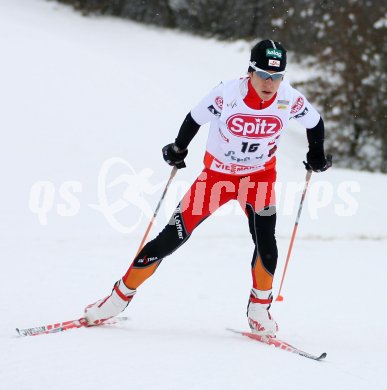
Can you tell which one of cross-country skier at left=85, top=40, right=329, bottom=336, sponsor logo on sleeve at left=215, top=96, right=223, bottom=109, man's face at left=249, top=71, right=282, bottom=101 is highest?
man's face at left=249, top=71, right=282, bottom=101

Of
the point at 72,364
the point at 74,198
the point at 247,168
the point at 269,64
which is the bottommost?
the point at 74,198

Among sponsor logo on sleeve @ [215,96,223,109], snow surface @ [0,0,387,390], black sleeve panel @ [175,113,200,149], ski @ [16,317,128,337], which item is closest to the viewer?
snow surface @ [0,0,387,390]

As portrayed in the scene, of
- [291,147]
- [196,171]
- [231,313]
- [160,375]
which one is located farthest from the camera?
[291,147]

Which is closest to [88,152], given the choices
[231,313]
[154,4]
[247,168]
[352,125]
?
[231,313]

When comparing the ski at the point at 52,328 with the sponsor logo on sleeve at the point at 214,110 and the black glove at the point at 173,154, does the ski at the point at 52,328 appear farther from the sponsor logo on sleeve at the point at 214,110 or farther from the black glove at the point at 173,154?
the sponsor logo on sleeve at the point at 214,110

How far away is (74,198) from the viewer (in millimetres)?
9086

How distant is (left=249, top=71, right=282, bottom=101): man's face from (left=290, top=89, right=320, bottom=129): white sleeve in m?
0.28

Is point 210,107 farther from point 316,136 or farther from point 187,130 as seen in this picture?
point 316,136

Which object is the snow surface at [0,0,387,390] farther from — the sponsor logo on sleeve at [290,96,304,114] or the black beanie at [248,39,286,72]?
the black beanie at [248,39,286,72]

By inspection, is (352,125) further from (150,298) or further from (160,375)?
(160,375)

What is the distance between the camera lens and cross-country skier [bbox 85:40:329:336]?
3.90 meters

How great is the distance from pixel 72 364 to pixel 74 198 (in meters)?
6.06

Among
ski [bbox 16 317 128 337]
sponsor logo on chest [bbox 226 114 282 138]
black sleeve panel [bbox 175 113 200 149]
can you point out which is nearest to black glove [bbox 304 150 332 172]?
sponsor logo on chest [bbox 226 114 282 138]

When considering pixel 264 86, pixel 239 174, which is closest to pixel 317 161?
pixel 239 174
